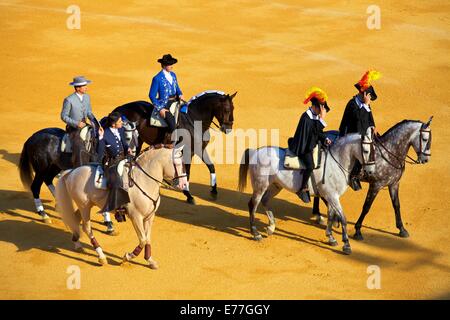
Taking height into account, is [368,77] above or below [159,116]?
above

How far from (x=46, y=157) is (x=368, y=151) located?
260 inches

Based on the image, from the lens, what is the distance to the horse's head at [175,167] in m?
13.2

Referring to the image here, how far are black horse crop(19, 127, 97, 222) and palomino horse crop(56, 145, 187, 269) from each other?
126cm

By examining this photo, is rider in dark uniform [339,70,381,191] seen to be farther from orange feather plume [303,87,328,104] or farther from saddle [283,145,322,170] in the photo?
orange feather plume [303,87,328,104]

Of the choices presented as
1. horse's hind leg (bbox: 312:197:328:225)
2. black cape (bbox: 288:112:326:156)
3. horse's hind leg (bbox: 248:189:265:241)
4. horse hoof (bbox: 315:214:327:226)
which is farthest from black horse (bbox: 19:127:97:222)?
horse hoof (bbox: 315:214:327:226)

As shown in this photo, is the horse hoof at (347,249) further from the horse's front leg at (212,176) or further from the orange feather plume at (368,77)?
the horse's front leg at (212,176)

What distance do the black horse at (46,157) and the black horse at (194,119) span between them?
6.51ft

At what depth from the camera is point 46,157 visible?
52.2 ft

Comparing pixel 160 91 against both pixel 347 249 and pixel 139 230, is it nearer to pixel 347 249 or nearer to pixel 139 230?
pixel 139 230

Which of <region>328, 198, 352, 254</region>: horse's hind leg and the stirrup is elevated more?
the stirrup

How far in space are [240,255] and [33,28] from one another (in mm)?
18762

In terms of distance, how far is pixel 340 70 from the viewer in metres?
26.8

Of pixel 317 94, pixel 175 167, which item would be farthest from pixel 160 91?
pixel 175 167

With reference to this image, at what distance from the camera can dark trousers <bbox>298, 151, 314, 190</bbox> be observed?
48.8 ft
